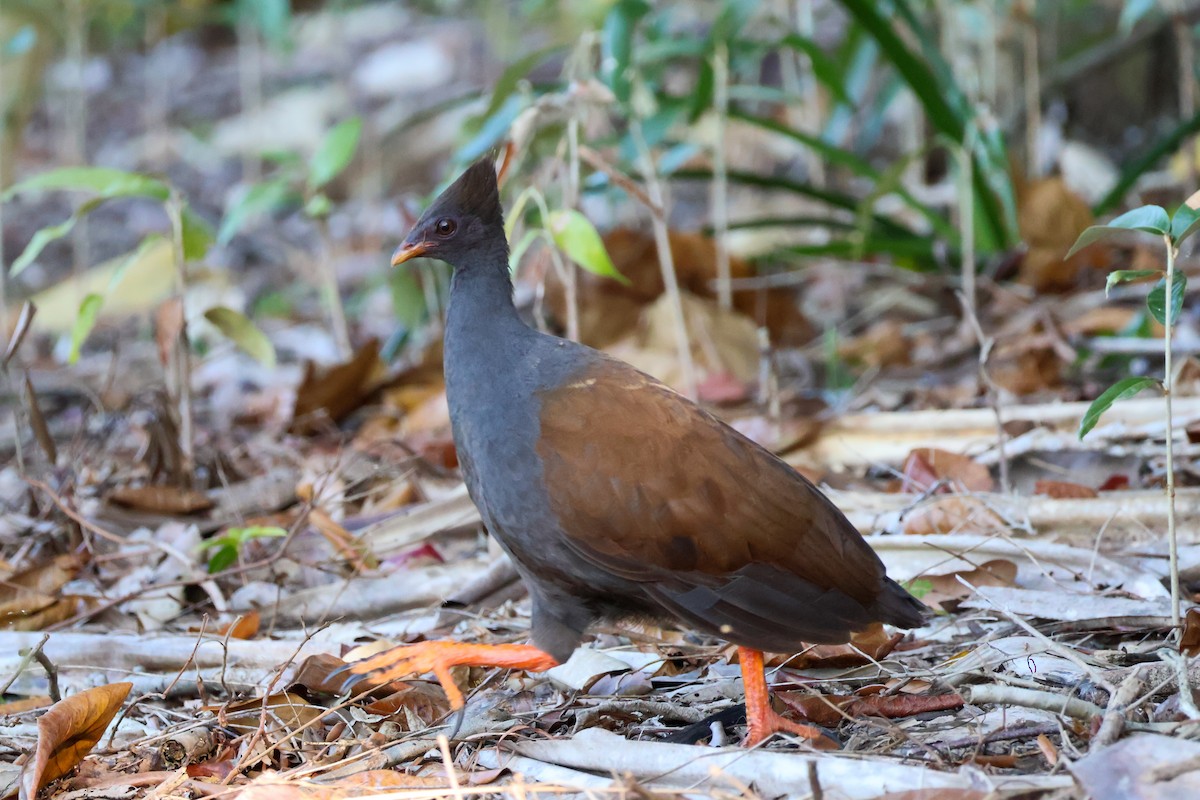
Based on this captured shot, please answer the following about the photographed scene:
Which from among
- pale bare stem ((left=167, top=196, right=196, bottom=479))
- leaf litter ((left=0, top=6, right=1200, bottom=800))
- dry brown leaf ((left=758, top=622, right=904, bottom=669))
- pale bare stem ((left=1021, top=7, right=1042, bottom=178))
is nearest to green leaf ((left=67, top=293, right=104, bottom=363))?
leaf litter ((left=0, top=6, right=1200, bottom=800))

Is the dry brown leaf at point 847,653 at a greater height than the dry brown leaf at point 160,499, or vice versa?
the dry brown leaf at point 160,499

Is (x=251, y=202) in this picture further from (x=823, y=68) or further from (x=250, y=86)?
(x=250, y=86)

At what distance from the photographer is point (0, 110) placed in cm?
728

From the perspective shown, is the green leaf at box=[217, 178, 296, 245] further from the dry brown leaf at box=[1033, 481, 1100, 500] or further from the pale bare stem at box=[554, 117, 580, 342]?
A: the dry brown leaf at box=[1033, 481, 1100, 500]

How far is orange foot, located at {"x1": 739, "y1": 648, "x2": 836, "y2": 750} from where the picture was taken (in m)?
2.68

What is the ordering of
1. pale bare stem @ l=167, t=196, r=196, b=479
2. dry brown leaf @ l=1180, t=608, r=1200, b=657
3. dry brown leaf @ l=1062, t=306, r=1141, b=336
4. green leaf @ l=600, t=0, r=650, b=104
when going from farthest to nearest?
dry brown leaf @ l=1062, t=306, r=1141, b=336 → green leaf @ l=600, t=0, r=650, b=104 → pale bare stem @ l=167, t=196, r=196, b=479 → dry brown leaf @ l=1180, t=608, r=1200, b=657

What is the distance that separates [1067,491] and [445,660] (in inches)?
73.3

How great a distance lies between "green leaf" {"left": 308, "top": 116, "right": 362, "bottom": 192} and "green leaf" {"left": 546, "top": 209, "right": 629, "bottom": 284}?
1.25 metres

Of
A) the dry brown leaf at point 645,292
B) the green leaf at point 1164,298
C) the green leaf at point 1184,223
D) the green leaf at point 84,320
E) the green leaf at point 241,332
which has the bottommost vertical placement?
the dry brown leaf at point 645,292

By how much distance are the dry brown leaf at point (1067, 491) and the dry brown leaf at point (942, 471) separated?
0.68ft

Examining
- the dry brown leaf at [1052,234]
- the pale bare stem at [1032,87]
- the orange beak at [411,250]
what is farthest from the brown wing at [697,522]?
the pale bare stem at [1032,87]

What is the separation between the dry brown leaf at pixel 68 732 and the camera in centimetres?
255

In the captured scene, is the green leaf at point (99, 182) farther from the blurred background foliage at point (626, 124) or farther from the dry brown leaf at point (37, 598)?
the dry brown leaf at point (37, 598)

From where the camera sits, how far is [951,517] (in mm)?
3734
